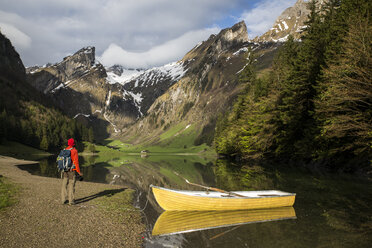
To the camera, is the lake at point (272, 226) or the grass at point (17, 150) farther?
the grass at point (17, 150)

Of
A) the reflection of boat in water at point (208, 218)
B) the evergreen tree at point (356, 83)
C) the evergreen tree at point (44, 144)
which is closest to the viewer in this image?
the reflection of boat in water at point (208, 218)

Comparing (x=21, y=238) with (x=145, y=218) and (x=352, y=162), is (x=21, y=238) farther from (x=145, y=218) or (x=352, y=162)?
(x=352, y=162)

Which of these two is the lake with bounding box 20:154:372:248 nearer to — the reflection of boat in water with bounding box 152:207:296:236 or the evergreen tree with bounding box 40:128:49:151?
the reflection of boat in water with bounding box 152:207:296:236

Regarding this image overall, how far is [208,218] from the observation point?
16906 millimetres

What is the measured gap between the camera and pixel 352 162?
117 ft

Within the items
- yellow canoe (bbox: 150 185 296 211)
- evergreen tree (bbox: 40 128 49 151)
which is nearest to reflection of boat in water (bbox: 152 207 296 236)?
yellow canoe (bbox: 150 185 296 211)

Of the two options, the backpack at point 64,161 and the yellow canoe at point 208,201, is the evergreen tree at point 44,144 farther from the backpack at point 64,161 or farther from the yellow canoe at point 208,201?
the yellow canoe at point 208,201

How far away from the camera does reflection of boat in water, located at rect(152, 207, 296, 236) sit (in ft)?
49.3

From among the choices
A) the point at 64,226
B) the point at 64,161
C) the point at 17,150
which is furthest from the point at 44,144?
the point at 64,226

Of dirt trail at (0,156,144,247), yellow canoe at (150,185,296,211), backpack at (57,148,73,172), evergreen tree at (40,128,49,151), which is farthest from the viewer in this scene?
evergreen tree at (40,128,49,151)

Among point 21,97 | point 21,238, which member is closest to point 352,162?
point 21,238

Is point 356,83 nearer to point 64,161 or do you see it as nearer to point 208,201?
point 208,201

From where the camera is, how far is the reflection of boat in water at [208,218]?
49.3 feet

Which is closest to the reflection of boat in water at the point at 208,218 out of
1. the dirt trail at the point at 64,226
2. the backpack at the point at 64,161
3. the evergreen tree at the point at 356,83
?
the dirt trail at the point at 64,226
